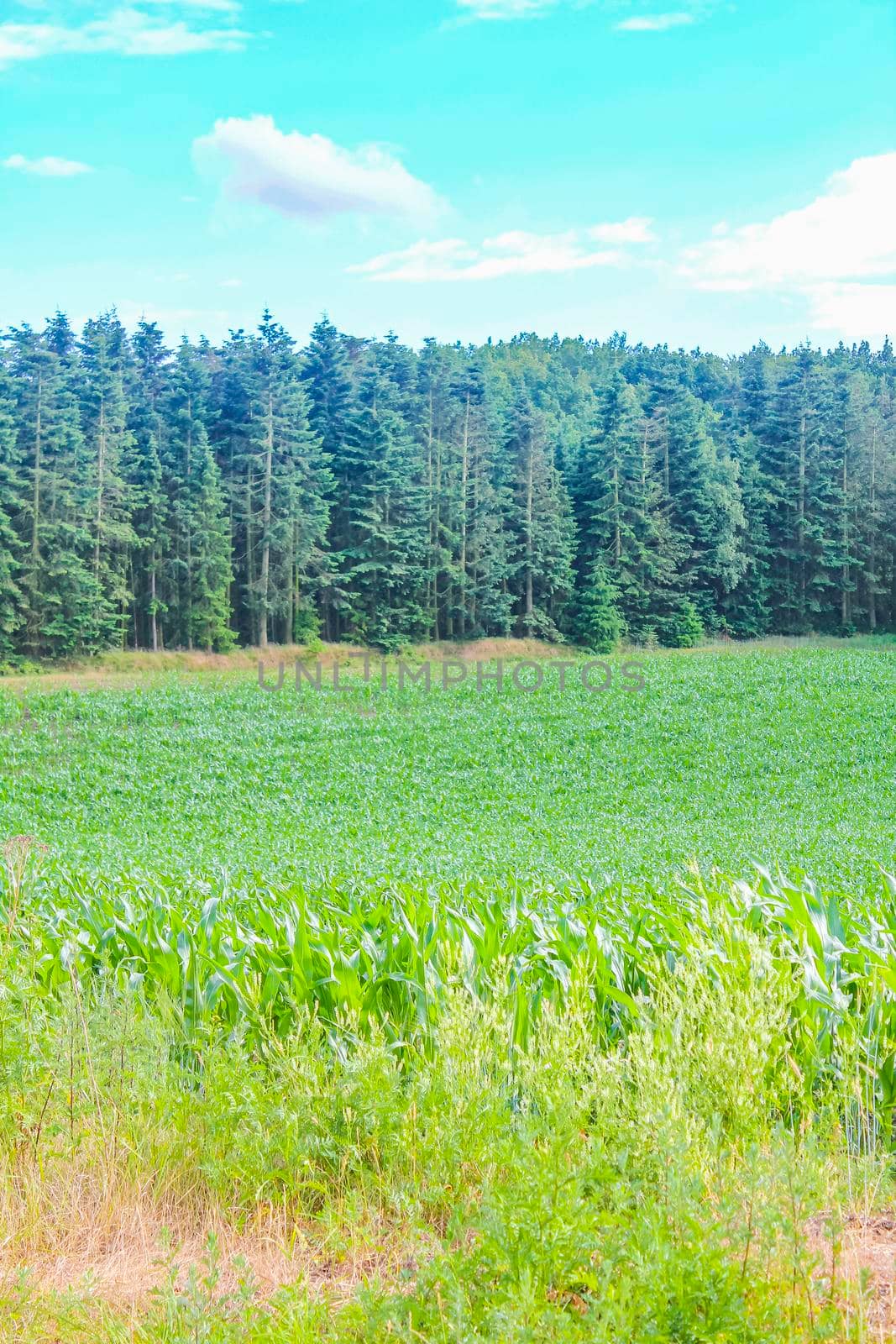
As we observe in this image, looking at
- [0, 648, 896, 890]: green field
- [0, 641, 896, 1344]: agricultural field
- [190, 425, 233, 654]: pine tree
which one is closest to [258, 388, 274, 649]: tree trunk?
[190, 425, 233, 654]: pine tree

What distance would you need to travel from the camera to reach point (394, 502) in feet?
134

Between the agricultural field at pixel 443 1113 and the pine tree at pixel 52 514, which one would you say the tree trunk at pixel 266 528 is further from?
the agricultural field at pixel 443 1113

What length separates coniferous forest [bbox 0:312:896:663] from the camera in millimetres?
36250

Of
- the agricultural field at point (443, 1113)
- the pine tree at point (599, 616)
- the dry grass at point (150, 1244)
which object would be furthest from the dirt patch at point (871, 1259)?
the pine tree at point (599, 616)

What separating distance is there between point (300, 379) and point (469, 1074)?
4474 cm

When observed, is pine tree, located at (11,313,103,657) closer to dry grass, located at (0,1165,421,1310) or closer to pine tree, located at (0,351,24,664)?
pine tree, located at (0,351,24,664)

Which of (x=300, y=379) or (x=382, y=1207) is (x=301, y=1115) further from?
(x=300, y=379)

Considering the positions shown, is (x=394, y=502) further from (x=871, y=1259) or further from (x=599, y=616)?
(x=871, y=1259)

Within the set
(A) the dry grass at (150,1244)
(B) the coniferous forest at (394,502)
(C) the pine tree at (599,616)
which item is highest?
(B) the coniferous forest at (394,502)

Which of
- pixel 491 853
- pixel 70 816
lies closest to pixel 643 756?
pixel 491 853

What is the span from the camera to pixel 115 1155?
3100mm

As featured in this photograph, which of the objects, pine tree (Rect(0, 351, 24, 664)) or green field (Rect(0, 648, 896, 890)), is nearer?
green field (Rect(0, 648, 896, 890))

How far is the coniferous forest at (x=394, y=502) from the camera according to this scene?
119ft

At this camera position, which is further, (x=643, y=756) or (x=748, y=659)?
(x=748, y=659)
